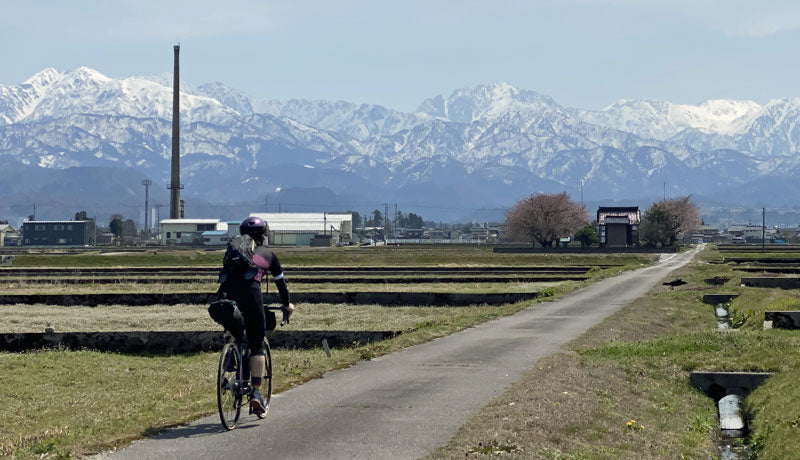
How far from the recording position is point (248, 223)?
15086 mm

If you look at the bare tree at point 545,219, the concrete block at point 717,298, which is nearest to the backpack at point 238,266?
→ the concrete block at point 717,298

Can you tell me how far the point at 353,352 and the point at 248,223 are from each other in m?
9.32

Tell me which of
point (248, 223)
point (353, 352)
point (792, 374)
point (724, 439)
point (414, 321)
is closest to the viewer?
point (248, 223)

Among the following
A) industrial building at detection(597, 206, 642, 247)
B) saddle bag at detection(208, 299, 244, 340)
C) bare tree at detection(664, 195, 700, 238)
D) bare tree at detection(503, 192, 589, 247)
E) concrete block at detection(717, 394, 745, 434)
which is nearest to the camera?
saddle bag at detection(208, 299, 244, 340)

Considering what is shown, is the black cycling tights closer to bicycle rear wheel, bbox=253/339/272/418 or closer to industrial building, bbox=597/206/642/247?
bicycle rear wheel, bbox=253/339/272/418

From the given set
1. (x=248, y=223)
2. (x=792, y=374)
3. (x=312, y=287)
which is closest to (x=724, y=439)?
(x=792, y=374)

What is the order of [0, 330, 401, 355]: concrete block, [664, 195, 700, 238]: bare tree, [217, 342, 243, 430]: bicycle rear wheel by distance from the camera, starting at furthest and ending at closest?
[664, 195, 700, 238]: bare tree → [0, 330, 401, 355]: concrete block → [217, 342, 243, 430]: bicycle rear wheel

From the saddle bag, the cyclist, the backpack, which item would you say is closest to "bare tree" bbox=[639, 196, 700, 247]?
the cyclist

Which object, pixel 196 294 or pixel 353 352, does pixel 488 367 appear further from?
pixel 196 294

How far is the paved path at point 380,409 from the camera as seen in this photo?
12.7m

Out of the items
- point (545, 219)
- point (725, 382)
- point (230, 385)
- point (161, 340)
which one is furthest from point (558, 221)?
point (230, 385)

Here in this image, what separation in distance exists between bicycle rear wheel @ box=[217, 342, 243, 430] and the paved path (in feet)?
0.76

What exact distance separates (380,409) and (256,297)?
2.51 m

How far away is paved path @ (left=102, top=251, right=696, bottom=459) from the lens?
41.5 feet
